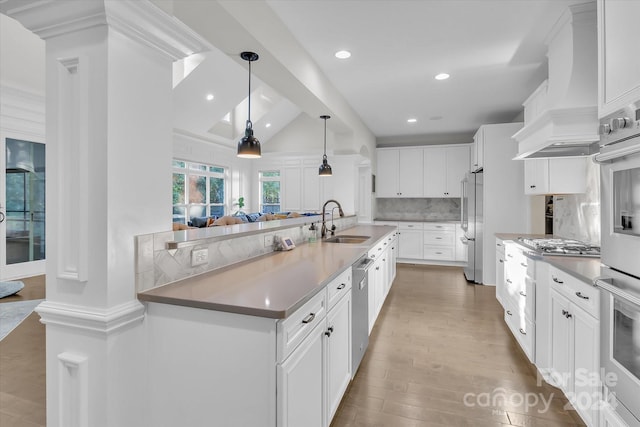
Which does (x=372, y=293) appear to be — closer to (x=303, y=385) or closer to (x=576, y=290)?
(x=576, y=290)

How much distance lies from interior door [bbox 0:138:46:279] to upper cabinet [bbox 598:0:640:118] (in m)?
6.78

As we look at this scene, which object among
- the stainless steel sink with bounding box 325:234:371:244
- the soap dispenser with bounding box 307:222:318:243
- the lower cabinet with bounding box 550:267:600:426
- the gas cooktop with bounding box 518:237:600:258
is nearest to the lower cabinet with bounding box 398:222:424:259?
the stainless steel sink with bounding box 325:234:371:244

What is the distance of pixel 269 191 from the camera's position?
29.3 feet

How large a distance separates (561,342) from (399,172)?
5389 mm

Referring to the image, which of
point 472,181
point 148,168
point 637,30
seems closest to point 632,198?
point 637,30

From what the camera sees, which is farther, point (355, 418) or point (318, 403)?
point (355, 418)

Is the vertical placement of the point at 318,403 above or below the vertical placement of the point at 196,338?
below

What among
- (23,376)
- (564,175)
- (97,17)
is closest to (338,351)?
(97,17)

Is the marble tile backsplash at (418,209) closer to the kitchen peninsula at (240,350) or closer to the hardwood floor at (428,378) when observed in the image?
the hardwood floor at (428,378)

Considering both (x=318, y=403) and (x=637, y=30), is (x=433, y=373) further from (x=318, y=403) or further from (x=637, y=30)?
(x=637, y=30)

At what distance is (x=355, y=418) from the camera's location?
1.93 m

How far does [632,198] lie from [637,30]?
60 centimetres

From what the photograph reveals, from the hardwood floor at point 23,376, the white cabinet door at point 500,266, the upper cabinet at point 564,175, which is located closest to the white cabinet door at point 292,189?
the white cabinet door at point 500,266

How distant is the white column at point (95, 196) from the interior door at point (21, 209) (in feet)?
16.1
